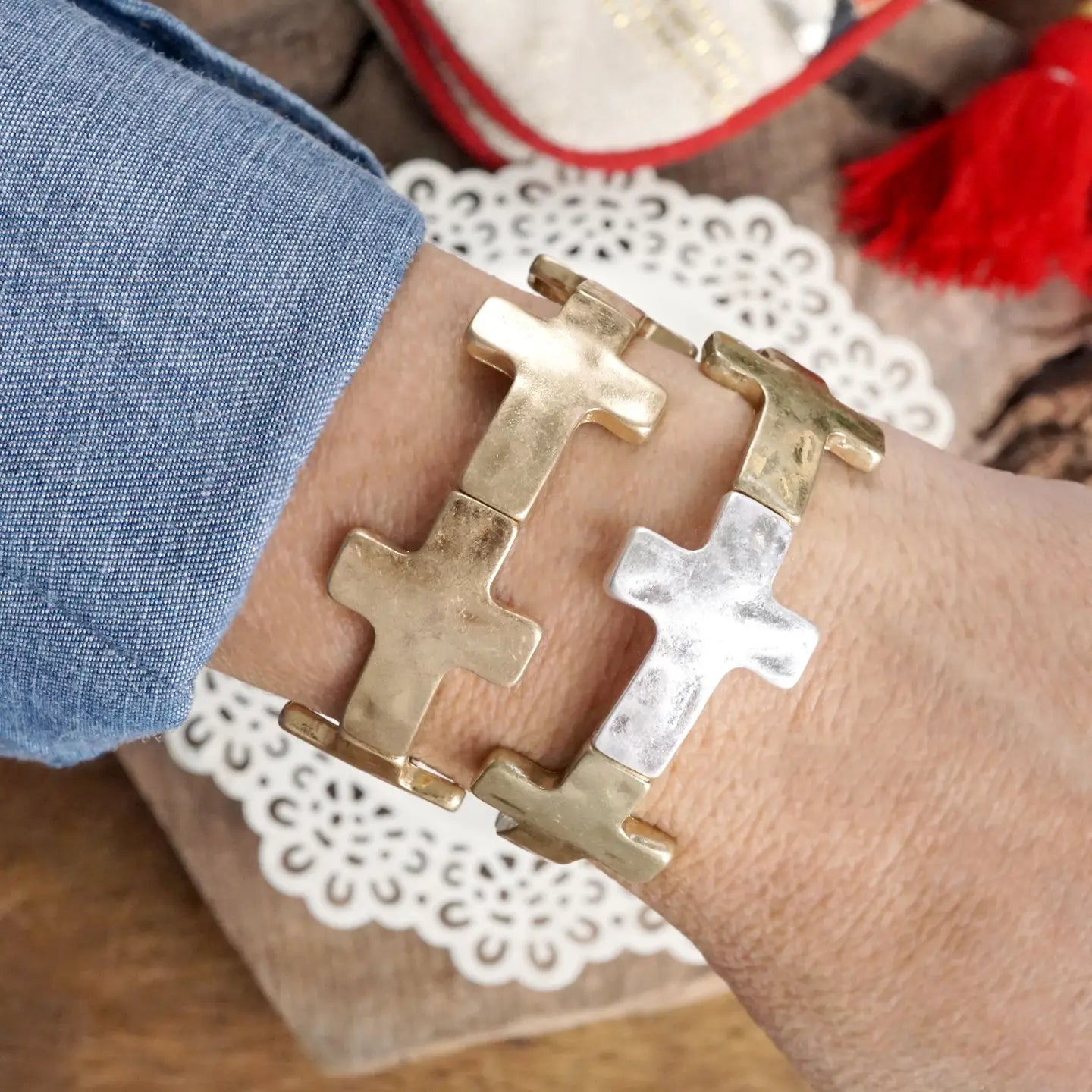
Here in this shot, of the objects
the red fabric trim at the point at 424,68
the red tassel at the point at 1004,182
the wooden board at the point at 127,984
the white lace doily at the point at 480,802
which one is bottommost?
the wooden board at the point at 127,984

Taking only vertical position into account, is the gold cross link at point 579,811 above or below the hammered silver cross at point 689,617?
below

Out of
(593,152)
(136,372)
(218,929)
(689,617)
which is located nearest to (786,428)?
(689,617)

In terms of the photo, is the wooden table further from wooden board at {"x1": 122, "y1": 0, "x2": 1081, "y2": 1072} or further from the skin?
the skin

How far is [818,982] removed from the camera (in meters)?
0.50

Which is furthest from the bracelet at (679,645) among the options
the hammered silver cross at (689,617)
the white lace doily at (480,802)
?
the white lace doily at (480,802)

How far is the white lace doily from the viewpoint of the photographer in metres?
0.75

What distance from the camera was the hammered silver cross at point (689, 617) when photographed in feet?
1.38

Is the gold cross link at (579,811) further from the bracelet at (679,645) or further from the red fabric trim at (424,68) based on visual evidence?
the red fabric trim at (424,68)

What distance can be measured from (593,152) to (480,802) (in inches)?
20.6

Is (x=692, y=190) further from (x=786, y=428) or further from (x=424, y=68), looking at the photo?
(x=786, y=428)

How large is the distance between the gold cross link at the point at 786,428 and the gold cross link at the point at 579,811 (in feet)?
0.47

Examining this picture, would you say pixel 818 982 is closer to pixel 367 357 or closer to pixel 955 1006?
pixel 955 1006

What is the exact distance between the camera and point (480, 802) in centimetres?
75

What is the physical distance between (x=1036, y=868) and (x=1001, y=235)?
21.1 inches
